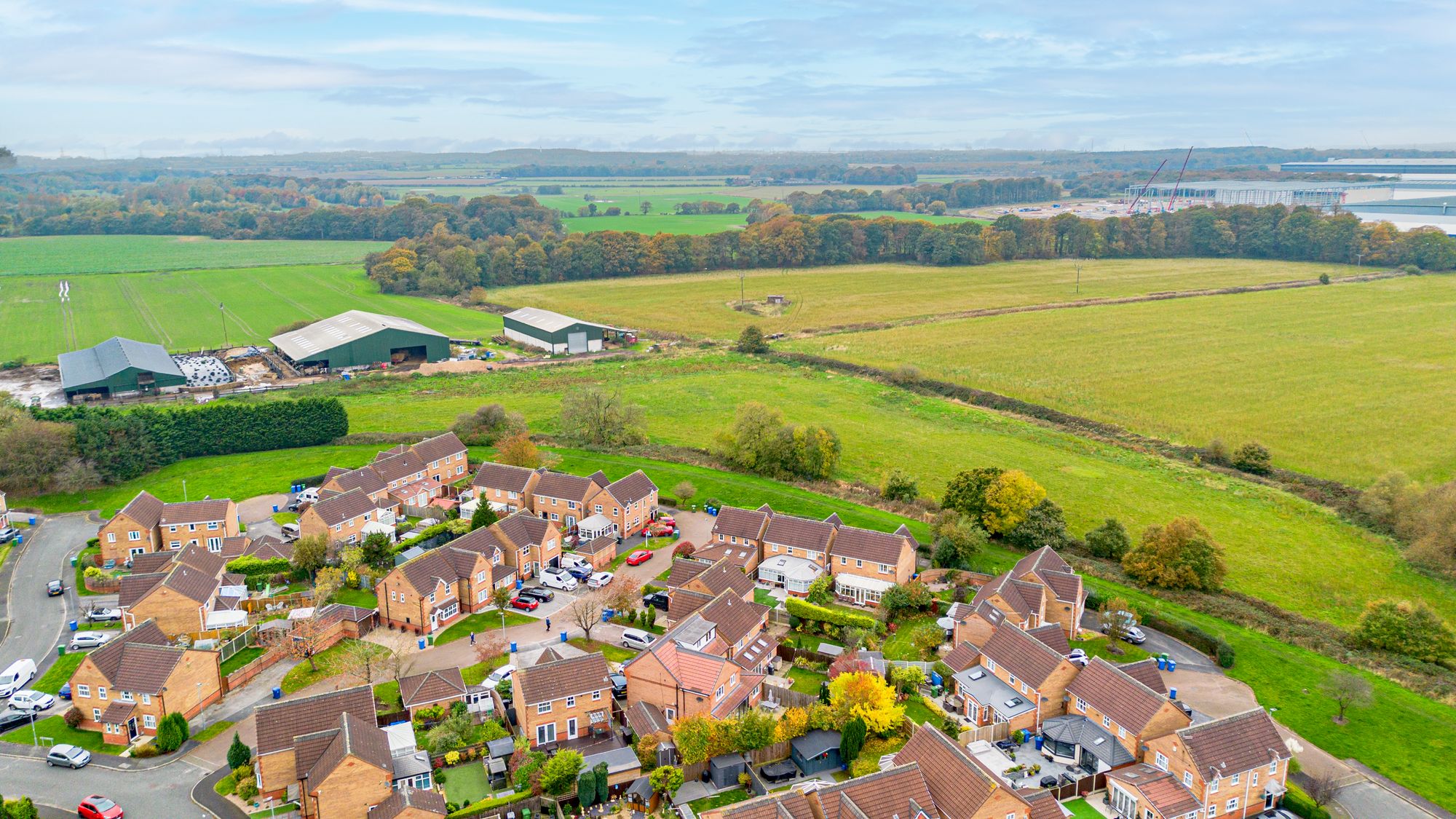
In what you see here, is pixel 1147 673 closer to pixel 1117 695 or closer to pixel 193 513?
pixel 1117 695

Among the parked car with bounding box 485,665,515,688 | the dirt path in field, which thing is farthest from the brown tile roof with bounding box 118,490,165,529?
the dirt path in field

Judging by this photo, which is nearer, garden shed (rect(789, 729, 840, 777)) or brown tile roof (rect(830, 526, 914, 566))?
garden shed (rect(789, 729, 840, 777))

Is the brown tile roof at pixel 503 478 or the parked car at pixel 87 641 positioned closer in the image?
the parked car at pixel 87 641

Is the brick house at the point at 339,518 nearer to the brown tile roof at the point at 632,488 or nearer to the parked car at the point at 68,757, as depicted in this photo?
the brown tile roof at the point at 632,488

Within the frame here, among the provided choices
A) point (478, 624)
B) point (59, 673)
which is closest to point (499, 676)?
point (478, 624)

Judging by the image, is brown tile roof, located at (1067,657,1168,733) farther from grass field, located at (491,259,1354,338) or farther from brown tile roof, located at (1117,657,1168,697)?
grass field, located at (491,259,1354,338)

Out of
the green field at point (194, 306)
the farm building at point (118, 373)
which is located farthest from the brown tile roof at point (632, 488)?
the green field at point (194, 306)

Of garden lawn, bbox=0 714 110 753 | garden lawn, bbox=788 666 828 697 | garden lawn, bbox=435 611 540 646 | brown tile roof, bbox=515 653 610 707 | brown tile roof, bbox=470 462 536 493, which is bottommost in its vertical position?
garden lawn, bbox=788 666 828 697
